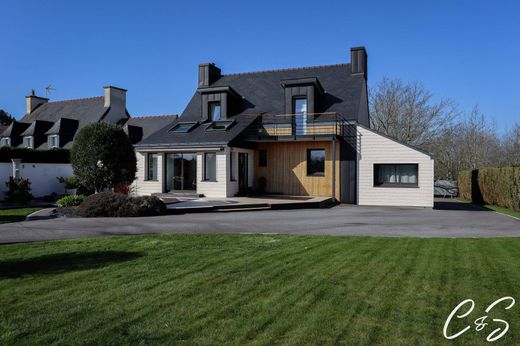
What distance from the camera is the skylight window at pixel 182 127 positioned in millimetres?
23181

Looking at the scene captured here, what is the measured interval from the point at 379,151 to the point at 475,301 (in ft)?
52.6

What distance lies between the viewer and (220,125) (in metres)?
23.1

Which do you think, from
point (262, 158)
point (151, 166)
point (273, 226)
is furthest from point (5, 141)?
point (273, 226)

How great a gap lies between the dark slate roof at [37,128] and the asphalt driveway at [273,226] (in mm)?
23086

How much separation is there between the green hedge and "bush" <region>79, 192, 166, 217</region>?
9733 millimetres

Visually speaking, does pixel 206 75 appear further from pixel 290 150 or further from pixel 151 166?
pixel 290 150

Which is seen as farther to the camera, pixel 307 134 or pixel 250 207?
pixel 307 134

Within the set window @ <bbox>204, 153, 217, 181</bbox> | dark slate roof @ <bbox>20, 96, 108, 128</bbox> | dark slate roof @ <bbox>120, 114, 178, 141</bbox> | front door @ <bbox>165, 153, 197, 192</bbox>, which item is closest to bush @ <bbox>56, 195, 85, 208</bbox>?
front door @ <bbox>165, 153, 197, 192</bbox>

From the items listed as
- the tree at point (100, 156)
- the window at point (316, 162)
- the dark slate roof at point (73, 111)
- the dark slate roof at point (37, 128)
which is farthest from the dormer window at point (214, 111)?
the dark slate roof at point (37, 128)

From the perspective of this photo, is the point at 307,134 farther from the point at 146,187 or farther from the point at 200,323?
the point at 200,323

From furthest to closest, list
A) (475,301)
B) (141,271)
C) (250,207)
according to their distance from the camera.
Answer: (250,207) → (141,271) → (475,301)

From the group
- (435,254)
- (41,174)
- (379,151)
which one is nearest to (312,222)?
(435,254)

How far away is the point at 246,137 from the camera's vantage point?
72.5 feet

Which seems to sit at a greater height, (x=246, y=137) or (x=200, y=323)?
(x=246, y=137)
